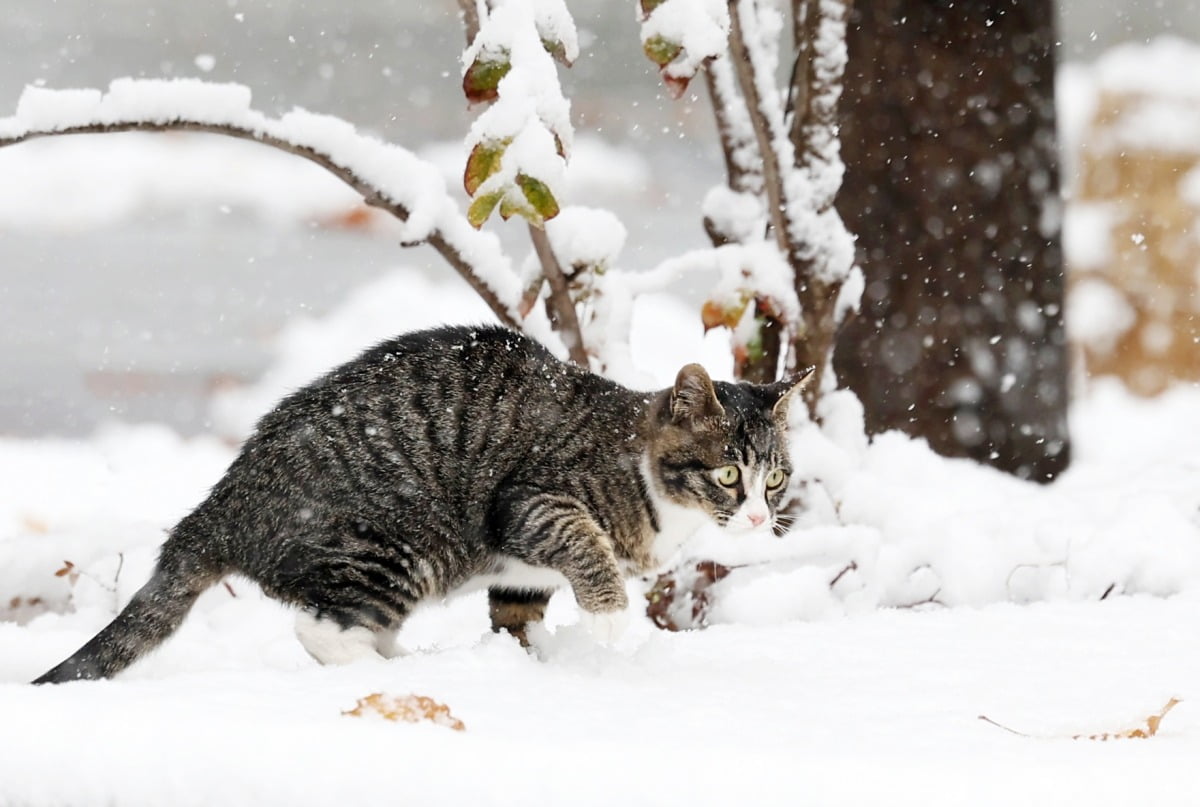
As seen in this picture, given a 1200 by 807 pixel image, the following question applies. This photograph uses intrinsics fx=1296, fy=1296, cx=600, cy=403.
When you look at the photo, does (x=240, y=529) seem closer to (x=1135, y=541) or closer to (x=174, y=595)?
(x=174, y=595)

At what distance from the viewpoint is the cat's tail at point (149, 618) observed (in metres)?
1.97

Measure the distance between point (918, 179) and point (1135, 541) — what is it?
4.05 ft

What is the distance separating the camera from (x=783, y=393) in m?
2.35

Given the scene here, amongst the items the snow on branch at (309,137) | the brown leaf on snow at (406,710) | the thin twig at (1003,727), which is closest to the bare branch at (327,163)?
the snow on branch at (309,137)

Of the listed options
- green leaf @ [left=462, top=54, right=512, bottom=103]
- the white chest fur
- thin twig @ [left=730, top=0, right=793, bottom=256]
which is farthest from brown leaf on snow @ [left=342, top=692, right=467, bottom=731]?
thin twig @ [left=730, top=0, right=793, bottom=256]

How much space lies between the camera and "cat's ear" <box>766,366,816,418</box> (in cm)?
235

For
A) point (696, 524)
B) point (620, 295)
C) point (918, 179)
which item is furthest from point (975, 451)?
point (696, 524)

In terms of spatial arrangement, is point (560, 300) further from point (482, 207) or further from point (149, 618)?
point (149, 618)

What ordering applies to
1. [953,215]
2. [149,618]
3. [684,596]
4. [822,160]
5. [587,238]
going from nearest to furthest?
[149,618] → [587,238] → [684,596] → [822,160] → [953,215]

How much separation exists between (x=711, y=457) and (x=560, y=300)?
0.71 m

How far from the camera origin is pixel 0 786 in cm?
124

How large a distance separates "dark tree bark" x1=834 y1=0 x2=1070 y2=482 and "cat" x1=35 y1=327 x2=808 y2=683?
126 centimetres

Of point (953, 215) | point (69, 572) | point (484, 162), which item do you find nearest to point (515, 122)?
point (484, 162)

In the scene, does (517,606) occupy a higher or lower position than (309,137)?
lower
